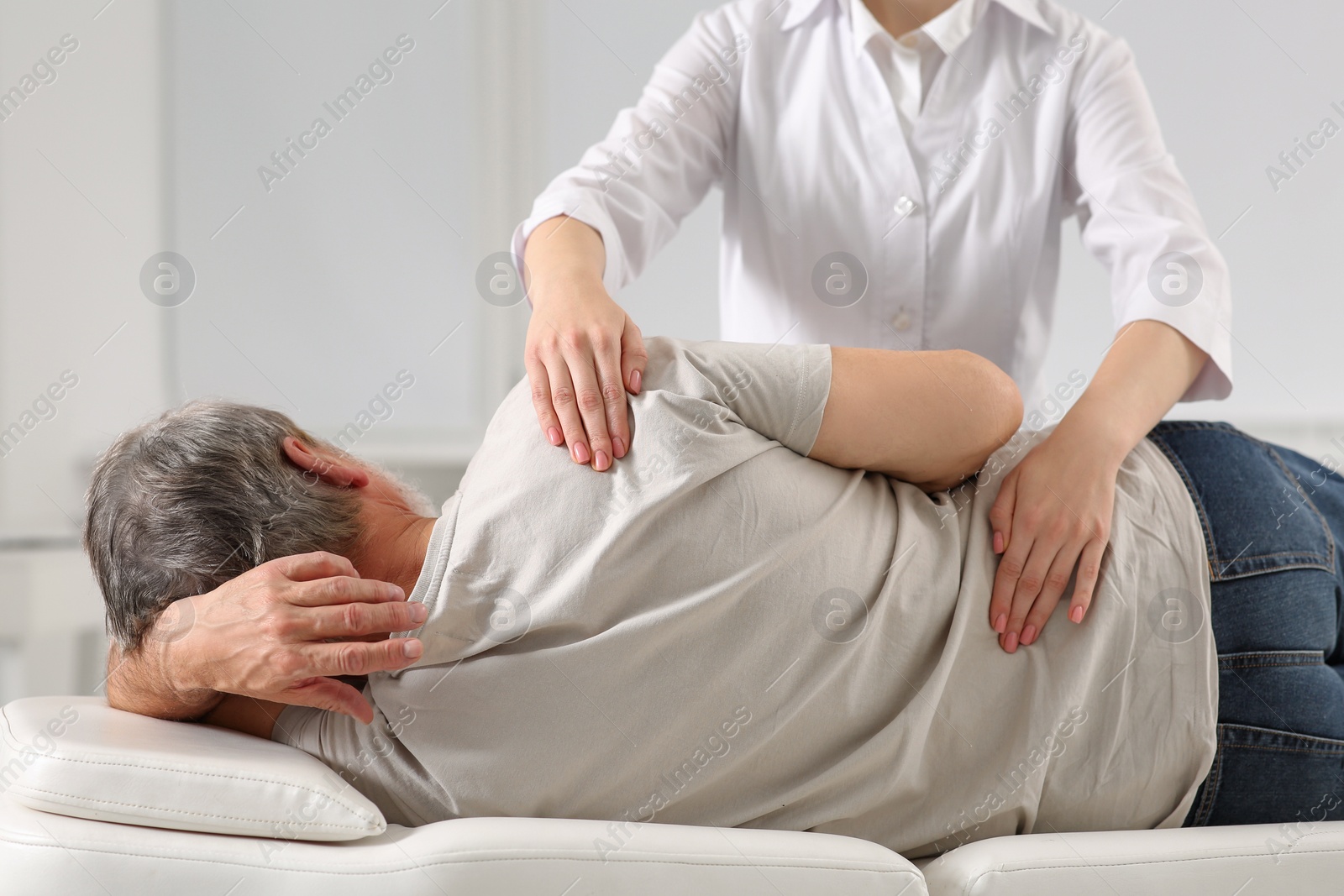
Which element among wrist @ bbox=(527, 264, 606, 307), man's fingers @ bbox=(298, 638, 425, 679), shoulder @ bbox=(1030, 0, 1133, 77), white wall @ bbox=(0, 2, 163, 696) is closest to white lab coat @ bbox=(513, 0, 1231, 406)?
shoulder @ bbox=(1030, 0, 1133, 77)

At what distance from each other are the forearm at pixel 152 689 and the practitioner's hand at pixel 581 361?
0.44 metres

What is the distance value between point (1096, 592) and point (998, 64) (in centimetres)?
93

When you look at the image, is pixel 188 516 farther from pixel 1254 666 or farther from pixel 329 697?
pixel 1254 666

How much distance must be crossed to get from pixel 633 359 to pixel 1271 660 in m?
0.74

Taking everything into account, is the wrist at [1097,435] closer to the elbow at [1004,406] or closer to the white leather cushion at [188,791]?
the elbow at [1004,406]

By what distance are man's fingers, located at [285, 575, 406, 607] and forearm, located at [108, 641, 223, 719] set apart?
17 cm

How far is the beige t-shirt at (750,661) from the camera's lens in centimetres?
91

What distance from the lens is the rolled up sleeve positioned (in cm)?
130

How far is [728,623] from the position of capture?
93 centimetres

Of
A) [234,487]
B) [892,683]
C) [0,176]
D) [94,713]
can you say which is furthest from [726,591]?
[0,176]

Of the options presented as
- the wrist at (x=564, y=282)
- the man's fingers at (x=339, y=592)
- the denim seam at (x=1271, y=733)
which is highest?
the wrist at (x=564, y=282)

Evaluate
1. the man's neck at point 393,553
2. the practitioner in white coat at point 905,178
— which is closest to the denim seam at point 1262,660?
the practitioner in white coat at point 905,178

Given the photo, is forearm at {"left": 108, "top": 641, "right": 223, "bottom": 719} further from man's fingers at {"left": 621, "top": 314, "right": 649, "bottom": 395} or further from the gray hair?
man's fingers at {"left": 621, "top": 314, "right": 649, "bottom": 395}

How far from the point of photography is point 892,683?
3.17 ft
